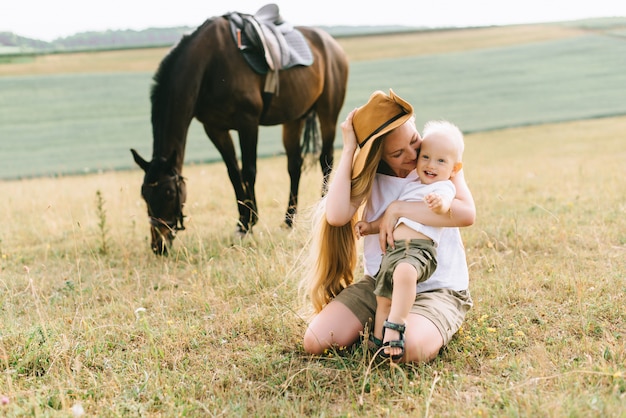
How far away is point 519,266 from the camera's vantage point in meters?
4.31

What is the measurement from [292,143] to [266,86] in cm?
125

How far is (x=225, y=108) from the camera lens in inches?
228

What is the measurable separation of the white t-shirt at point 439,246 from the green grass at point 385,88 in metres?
11.0

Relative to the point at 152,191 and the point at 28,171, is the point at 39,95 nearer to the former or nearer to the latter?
the point at 28,171

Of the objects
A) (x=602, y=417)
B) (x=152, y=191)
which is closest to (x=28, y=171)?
(x=152, y=191)

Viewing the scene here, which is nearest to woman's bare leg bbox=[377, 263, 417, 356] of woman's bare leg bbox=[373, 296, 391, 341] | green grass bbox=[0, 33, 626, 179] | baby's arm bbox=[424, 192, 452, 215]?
woman's bare leg bbox=[373, 296, 391, 341]

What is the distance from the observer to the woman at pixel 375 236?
2.87 metres

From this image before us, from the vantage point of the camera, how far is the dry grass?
8.37 ft

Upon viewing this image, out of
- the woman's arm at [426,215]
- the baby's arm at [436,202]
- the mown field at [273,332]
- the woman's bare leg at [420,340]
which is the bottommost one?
the mown field at [273,332]

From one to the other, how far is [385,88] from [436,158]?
20.1 m

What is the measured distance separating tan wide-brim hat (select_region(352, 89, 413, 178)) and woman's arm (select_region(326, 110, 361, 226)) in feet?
0.20

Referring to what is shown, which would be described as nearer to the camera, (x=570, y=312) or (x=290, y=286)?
(x=570, y=312)

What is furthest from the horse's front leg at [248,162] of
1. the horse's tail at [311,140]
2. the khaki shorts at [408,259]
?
the khaki shorts at [408,259]

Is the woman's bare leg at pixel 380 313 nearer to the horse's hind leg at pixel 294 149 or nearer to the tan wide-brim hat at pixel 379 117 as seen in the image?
the tan wide-brim hat at pixel 379 117
